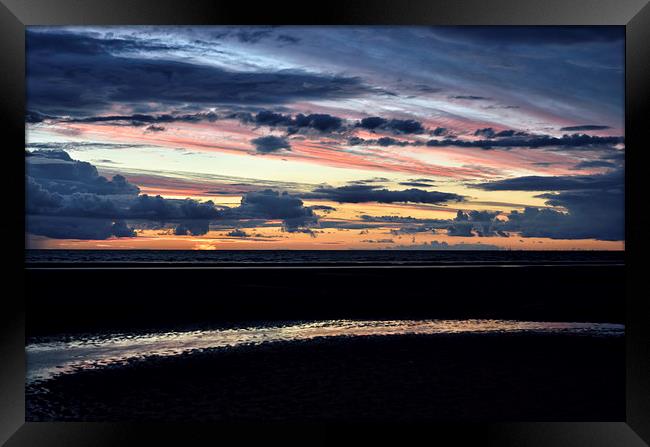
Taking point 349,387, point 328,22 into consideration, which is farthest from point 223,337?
point 328,22

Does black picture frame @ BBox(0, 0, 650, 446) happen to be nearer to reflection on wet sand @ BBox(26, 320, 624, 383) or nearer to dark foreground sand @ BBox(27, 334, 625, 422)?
dark foreground sand @ BBox(27, 334, 625, 422)

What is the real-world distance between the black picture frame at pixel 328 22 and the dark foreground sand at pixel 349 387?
0.86 meters

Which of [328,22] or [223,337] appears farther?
[223,337]

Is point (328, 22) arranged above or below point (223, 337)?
above

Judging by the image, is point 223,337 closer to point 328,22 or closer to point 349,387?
point 349,387

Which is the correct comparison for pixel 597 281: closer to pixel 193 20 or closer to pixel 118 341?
pixel 118 341

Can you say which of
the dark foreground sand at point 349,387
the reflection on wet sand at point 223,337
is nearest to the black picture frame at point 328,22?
the dark foreground sand at point 349,387

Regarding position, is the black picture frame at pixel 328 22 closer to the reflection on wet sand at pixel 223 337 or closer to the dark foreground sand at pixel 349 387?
the dark foreground sand at pixel 349 387

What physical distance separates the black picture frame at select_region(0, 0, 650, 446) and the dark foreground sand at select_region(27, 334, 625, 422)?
863 millimetres

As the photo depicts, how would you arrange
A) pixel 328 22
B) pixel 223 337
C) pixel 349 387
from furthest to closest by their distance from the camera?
pixel 223 337
pixel 349 387
pixel 328 22

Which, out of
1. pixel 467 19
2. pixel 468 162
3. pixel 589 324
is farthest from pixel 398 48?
pixel 467 19

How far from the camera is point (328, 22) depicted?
4.33 metres

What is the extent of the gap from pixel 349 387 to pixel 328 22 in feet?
10.9

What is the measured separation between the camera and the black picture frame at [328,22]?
14.0ft
